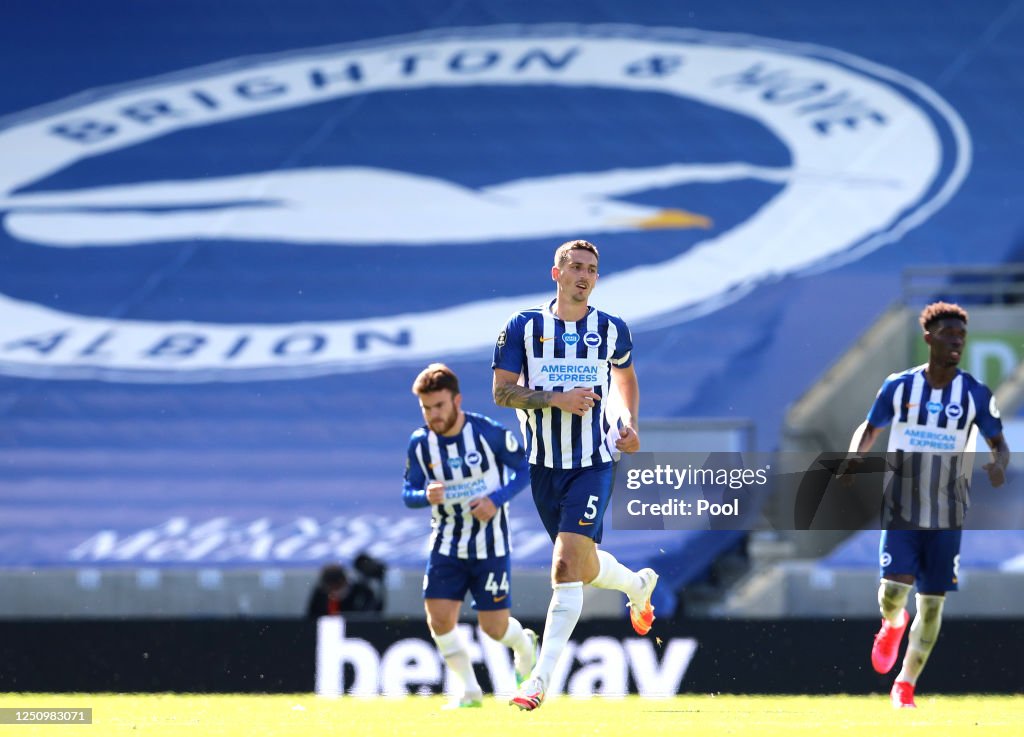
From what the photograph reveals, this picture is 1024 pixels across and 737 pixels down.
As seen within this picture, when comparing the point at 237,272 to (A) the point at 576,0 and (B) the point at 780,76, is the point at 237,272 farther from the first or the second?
(B) the point at 780,76

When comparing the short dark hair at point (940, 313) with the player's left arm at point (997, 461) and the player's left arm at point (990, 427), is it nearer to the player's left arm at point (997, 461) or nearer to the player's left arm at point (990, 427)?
the player's left arm at point (990, 427)

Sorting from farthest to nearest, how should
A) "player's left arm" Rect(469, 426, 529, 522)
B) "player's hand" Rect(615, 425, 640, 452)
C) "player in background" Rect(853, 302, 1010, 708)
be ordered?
"player's left arm" Rect(469, 426, 529, 522) < "player in background" Rect(853, 302, 1010, 708) < "player's hand" Rect(615, 425, 640, 452)

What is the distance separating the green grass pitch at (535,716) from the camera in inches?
244

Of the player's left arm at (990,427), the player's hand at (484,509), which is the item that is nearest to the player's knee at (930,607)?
the player's left arm at (990,427)

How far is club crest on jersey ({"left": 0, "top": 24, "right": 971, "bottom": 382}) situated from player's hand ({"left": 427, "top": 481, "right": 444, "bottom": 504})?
282 inches

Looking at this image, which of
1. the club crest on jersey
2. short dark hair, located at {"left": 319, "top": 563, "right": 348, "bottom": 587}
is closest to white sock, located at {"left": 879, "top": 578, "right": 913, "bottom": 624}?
short dark hair, located at {"left": 319, "top": 563, "right": 348, "bottom": 587}

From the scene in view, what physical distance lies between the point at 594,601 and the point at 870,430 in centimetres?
494

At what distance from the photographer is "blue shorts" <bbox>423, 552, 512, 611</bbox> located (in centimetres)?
783

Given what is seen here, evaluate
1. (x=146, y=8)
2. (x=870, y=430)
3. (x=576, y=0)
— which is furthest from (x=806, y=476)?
(x=146, y=8)

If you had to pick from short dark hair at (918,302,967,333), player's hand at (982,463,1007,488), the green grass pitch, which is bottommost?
the green grass pitch

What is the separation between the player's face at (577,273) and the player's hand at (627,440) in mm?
568

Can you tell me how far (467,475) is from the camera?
788 cm

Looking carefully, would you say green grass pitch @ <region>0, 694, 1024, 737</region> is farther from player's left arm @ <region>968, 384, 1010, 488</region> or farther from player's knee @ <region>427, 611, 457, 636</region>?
player's left arm @ <region>968, 384, 1010, 488</region>

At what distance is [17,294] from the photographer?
15.3m
